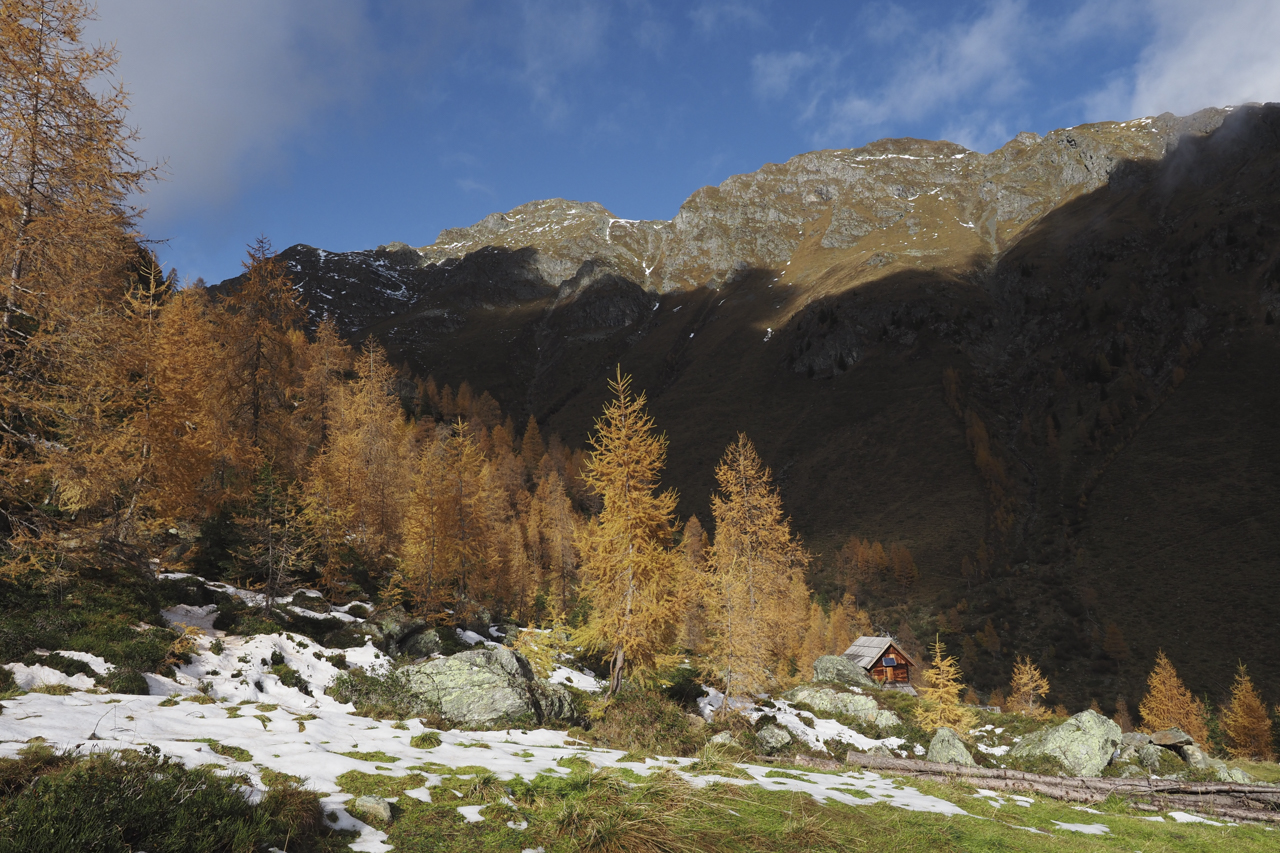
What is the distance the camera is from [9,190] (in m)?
10.3

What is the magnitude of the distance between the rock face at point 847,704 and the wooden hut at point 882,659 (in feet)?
59.5

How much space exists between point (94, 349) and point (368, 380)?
36.0 m

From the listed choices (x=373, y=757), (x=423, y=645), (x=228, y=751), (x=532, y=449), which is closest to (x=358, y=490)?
(x=423, y=645)

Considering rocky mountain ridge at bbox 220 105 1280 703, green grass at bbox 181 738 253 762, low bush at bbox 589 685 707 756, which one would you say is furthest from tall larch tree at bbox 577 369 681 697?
rocky mountain ridge at bbox 220 105 1280 703

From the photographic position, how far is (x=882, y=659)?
184 feet

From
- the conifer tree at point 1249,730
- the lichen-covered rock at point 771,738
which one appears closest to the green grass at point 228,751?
the lichen-covered rock at point 771,738

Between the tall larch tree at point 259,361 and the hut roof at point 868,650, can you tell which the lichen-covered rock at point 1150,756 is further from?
the tall larch tree at point 259,361

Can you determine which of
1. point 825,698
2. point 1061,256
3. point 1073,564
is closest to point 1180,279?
point 1061,256

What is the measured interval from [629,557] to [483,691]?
21.2ft

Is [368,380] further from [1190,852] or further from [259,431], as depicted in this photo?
[1190,852]

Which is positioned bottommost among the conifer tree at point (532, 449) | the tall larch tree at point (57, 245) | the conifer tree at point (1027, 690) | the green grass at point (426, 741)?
the conifer tree at point (1027, 690)

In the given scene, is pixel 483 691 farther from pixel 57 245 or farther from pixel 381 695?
pixel 57 245

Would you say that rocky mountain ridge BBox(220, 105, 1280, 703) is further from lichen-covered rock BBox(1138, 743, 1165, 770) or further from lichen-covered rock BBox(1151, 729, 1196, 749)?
lichen-covered rock BBox(1138, 743, 1165, 770)

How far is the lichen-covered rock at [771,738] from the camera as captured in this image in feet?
76.2
